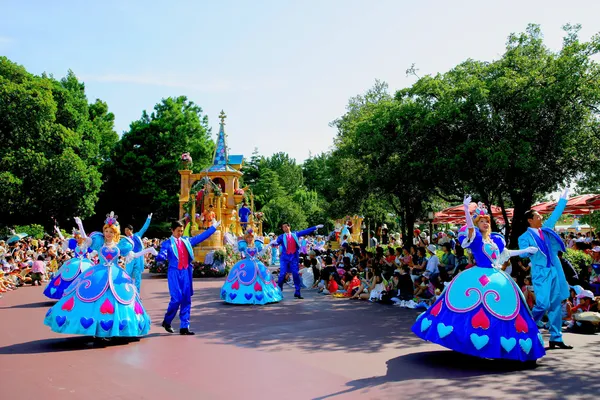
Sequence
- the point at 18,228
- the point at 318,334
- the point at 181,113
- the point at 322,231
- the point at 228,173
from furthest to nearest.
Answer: the point at 322,231, the point at 181,113, the point at 18,228, the point at 228,173, the point at 318,334

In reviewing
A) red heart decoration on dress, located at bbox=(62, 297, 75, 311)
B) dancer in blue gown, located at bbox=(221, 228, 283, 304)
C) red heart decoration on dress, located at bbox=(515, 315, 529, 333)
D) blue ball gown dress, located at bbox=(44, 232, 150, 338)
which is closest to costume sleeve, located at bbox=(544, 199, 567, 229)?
red heart decoration on dress, located at bbox=(515, 315, 529, 333)

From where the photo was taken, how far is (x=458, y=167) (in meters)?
12.3

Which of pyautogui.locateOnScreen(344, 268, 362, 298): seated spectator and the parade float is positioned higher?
the parade float

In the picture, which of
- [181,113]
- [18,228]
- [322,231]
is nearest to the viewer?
[18,228]

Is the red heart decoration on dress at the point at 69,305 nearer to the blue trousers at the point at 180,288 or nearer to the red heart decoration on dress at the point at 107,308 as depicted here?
the red heart decoration on dress at the point at 107,308

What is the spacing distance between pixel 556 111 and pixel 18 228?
93.5ft

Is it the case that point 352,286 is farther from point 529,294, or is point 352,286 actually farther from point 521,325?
point 521,325

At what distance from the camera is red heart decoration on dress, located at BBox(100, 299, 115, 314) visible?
7461 mm

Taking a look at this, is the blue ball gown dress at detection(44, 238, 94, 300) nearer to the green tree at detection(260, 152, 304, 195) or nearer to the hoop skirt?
the hoop skirt

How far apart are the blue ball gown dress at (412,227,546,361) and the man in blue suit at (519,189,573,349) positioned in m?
0.99

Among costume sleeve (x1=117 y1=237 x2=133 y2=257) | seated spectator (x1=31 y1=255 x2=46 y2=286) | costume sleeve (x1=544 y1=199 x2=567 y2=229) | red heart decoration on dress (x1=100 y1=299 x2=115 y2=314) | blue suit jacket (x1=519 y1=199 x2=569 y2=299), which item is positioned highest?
costume sleeve (x1=544 y1=199 x2=567 y2=229)

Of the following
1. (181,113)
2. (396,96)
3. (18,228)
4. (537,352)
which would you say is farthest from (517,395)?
(181,113)

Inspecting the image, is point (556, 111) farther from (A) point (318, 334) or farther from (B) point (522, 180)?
(A) point (318, 334)

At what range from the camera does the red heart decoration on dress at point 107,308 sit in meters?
7.46
